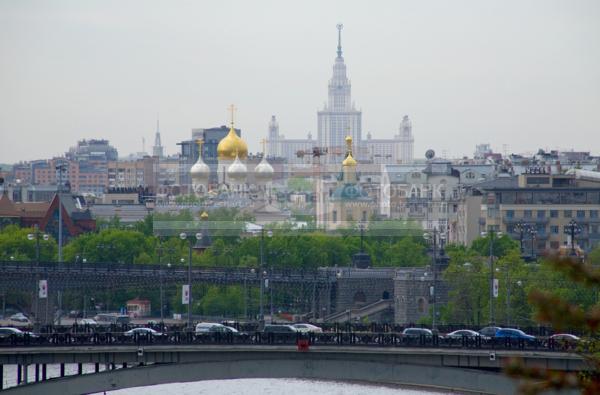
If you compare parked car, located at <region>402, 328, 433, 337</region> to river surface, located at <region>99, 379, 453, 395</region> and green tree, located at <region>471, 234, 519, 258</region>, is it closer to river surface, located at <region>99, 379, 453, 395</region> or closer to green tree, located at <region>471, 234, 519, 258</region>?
river surface, located at <region>99, 379, 453, 395</region>

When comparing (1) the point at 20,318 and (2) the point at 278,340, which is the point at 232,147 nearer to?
(1) the point at 20,318

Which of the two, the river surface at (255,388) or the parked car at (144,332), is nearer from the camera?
the parked car at (144,332)

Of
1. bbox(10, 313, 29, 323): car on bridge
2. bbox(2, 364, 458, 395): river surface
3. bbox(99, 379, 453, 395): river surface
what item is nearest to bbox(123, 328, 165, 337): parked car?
bbox(2, 364, 458, 395): river surface

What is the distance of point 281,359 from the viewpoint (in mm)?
45500

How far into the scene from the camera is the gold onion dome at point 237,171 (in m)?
181

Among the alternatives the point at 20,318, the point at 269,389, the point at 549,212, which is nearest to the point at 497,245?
the point at 549,212

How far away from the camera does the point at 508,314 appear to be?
216ft

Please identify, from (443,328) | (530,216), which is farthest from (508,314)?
(530,216)

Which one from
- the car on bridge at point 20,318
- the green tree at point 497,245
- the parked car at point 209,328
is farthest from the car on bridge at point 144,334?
the green tree at point 497,245

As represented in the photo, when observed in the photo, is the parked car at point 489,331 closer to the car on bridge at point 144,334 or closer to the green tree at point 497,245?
the car on bridge at point 144,334

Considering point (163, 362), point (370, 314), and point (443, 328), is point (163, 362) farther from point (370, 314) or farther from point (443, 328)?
point (370, 314)

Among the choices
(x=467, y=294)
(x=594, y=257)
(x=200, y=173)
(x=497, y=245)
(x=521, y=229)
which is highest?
(x=200, y=173)

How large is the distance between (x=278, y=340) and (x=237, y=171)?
13505cm

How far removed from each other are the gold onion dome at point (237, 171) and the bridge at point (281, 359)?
134m
